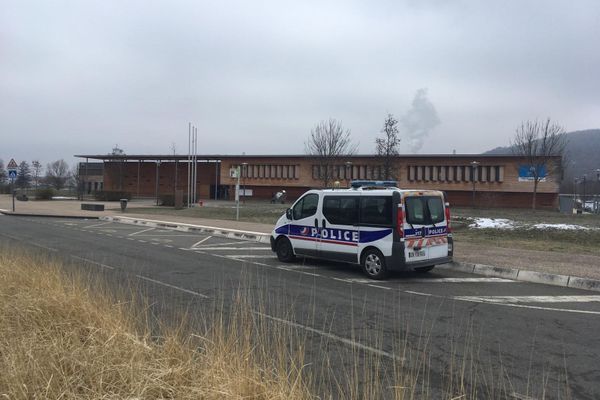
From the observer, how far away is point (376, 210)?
10648 millimetres

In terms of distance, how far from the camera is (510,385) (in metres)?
4.54

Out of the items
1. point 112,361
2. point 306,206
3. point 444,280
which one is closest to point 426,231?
point 444,280

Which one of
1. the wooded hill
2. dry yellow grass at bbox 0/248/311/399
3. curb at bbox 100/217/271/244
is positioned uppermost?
the wooded hill

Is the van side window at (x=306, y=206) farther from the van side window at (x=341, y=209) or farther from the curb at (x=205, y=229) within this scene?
the curb at (x=205, y=229)

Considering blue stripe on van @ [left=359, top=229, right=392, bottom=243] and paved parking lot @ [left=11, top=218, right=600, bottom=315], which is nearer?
paved parking lot @ [left=11, top=218, right=600, bottom=315]

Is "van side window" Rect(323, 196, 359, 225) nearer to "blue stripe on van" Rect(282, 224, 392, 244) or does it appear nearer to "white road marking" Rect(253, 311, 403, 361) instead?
"blue stripe on van" Rect(282, 224, 392, 244)

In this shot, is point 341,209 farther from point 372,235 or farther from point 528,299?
point 528,299

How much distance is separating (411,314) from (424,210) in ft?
12.7

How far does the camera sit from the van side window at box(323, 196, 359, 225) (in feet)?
36.5

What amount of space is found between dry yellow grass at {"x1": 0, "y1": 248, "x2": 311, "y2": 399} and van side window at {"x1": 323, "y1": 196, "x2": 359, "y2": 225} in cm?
637

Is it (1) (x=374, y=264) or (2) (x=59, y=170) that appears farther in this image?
(2) (x=59, y=170)

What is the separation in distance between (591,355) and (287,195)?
207 ft

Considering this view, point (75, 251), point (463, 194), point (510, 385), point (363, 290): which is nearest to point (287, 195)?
point (463, 194)

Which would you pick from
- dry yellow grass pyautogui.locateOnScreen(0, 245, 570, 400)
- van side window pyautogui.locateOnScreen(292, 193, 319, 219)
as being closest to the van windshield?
van side window pyautogui.locateOnScreen(292, 193, 319, 219)
